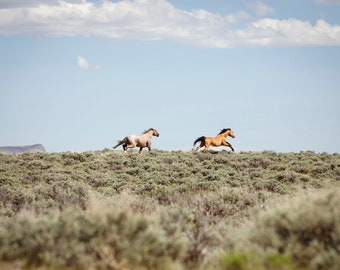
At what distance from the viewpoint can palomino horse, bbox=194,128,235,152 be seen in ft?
107

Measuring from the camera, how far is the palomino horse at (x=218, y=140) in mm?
32562

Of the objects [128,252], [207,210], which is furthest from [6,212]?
[128,252]

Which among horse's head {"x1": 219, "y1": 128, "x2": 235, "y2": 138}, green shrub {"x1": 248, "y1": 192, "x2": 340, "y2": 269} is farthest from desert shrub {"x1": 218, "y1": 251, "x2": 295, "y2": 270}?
horse's head {"x1": 219, "y1": 128, "x2": 235, "y2": 138}

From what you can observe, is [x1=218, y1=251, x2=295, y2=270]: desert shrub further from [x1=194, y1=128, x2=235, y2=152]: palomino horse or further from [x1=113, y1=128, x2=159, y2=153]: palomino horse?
[x1=113, y1=128, x2=159, y2=153]: palomino horse

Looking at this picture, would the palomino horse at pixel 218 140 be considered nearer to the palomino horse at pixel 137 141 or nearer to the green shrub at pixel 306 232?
the palomino horse at pixel 137 141

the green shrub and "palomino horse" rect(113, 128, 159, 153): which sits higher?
"palomino horse" rect(113, 128, 159, 153)

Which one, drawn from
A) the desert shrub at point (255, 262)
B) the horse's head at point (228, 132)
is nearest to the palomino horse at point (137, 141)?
the horse's head at point (228, 132)

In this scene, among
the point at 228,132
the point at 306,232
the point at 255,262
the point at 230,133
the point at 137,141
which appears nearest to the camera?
the point at 255,262

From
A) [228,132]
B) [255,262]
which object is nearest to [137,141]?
[228,132]

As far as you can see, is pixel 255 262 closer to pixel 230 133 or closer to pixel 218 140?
pixel 218 140

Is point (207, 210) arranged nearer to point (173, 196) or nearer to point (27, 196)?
point (173, 196)

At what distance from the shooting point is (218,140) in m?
32.9

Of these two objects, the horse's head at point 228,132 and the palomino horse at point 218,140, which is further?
the horse's head at point 228,132

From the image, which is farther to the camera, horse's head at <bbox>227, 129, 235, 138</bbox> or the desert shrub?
horse's head at <bbox>227, 129, 235, 138</bbox>
